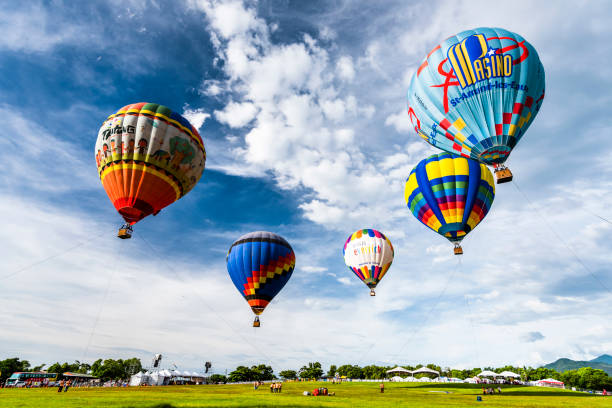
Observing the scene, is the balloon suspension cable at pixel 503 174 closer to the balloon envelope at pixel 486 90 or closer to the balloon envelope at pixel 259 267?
the balloon envelope at pixel 486 90

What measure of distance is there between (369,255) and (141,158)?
31.1m

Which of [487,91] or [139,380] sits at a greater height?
[487,91]

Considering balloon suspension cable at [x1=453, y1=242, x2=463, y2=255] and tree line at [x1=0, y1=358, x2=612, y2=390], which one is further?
tree line at [x1=0, y1=358, x2=612, y2=390]

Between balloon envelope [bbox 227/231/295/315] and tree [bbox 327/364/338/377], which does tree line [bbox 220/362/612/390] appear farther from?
balloon envelope [bbox 227/231/295/315]

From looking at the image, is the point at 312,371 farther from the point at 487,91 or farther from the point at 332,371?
the point at 487,91

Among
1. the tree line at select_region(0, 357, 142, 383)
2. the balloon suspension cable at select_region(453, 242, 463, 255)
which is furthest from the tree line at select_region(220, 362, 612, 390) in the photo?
the balloon suspension cable at select_region(453, 242, 463, 255)

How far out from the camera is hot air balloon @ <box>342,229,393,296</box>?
44.6m

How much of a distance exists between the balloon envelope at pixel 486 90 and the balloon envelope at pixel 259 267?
78.6ft

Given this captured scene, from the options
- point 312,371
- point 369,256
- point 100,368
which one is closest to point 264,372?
point 312,371

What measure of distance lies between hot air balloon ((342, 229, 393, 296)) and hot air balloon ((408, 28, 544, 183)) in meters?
23.9

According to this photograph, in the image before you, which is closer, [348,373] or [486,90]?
[486,90]

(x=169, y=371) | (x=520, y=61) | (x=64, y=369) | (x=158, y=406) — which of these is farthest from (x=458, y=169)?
(x=64, y=369)

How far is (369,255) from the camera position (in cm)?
4519

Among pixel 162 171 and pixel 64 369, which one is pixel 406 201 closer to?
pixel 162 171
